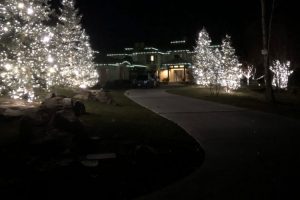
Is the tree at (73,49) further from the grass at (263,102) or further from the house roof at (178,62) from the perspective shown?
the house roof at (178,62)

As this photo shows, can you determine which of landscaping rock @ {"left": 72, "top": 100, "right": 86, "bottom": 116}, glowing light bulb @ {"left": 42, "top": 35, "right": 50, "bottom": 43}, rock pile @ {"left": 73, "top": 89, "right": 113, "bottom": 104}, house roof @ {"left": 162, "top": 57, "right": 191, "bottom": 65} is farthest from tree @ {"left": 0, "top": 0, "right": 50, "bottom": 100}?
house roof @ {"left": 162, "top": 57, "right": 191, "bottom": 65}

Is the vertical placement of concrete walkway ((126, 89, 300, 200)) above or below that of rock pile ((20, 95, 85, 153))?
below

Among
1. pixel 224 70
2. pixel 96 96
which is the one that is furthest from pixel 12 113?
pixel 224 70

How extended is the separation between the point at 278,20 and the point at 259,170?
35355 mm

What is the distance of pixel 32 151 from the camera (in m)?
9.31

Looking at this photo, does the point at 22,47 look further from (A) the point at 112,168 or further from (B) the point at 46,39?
(A) the point at 112,168

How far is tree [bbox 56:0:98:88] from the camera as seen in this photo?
34.0 meters

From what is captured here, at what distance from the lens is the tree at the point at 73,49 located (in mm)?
34031

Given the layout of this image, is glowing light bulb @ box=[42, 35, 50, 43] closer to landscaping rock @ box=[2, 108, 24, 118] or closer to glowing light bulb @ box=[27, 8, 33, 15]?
glowing light bulb @ box=[27, 8, 33, 15]

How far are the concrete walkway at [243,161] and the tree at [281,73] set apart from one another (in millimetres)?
23261

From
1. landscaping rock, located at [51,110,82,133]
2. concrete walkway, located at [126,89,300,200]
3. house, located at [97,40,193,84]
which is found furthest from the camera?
house, located at [97,40,193,84]

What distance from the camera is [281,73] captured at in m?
38.0

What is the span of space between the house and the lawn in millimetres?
51369

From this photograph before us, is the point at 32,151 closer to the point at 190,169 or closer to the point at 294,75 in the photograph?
the point at 190,169
